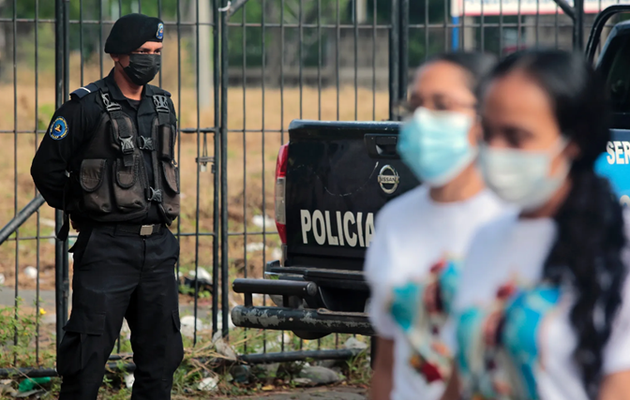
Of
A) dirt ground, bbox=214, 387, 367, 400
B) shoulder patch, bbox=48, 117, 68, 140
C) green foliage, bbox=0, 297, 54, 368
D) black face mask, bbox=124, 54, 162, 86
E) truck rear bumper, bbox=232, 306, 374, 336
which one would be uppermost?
black face mask, bbox=124, 54, 162, 86

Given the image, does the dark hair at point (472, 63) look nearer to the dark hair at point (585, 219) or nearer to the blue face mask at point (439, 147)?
the blue face mask at point (439, 147)

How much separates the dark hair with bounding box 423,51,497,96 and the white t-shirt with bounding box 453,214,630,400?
0.46m

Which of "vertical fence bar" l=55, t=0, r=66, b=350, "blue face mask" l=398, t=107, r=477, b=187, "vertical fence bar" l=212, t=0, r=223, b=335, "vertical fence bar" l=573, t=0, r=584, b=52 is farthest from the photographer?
"vertical fence bar" l=573, t=0, r=584, b=52

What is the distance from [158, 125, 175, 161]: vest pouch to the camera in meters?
4.72

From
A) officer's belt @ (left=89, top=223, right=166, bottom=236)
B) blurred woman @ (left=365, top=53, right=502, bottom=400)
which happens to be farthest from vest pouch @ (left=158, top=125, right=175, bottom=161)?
blurred woman @ (left=365, top=53, right=502, bottom=400)

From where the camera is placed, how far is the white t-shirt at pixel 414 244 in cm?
213

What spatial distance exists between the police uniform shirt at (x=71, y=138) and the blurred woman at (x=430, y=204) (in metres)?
2.62

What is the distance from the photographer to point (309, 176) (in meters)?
4.72

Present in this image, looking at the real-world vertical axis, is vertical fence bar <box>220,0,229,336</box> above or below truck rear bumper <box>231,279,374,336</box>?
above

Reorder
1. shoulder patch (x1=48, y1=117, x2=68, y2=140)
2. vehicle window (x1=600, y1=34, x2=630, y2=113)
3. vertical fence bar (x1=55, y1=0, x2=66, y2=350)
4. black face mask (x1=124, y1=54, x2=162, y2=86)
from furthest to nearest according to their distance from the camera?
vehicle window (x1=600, y1=34, x2=630, y2=113) < vertical fence bar (x1=55, y1=0, x2=66, y2=350) < black face mask (x1=124, y1=54, x2=162, y2=86) < shoulder patch (x1=48, y1=117, x2=68, y2=140)

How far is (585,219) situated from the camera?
67.2 inches

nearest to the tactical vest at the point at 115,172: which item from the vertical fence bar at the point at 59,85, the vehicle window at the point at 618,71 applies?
the vertical fence bar at the point at 59,85

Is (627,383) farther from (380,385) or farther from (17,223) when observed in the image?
(17,223)

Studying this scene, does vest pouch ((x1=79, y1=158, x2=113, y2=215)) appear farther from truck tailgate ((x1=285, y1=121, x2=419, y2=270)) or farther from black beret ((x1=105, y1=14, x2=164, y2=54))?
truck tailgate ((x1=285, y1=121, x2=419, y2=270))
